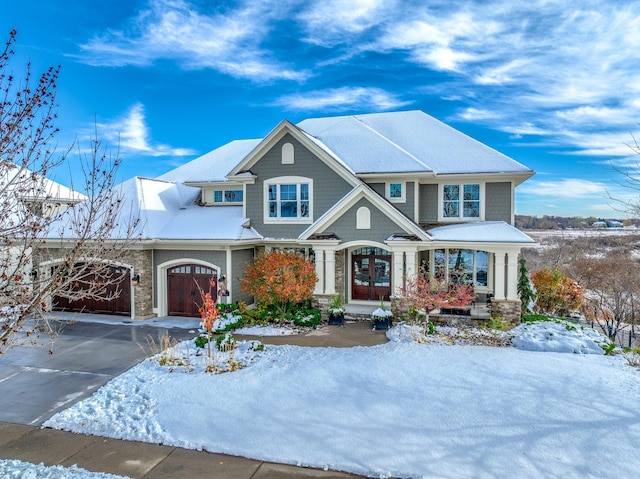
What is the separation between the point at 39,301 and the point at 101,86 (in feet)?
27.6

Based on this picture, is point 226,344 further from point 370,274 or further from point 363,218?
point 370,274

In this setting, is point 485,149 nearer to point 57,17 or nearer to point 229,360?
point 229,360

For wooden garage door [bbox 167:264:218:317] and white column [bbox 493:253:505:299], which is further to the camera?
wooden garage door [bbox 167:264:218:317]

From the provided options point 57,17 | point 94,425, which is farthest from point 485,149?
point 94,425

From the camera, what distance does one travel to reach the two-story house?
15578 mm

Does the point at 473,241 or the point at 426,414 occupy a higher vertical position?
the point at 473,241

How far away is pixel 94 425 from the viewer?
738cm

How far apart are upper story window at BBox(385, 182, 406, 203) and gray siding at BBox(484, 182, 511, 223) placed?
3311 millimetres

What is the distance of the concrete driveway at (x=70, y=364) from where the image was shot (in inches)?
330

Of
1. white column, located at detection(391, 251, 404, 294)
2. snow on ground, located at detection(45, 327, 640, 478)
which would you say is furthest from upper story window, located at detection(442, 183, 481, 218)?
snow on ground, located at detection(45, 327, 640, 478)

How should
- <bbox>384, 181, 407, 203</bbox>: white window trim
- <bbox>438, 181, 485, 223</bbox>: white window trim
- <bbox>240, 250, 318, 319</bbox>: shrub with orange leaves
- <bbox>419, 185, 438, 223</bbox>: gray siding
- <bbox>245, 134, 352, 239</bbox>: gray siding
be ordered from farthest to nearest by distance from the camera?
<bbox>419, 185, 438, 223</bbox>: gray siding, <bbox>384, 181, 407, 203</bbox>: white window trim, <bbox>245, 134, 352, 239</bbox>: gray siding, <bbox>438, 181, 485, 223</bbox>: white window trim, <bbox>240, 250, 318, 319</bbox>: shrub with orange leaves

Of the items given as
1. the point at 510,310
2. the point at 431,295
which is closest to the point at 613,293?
the point at 510,310

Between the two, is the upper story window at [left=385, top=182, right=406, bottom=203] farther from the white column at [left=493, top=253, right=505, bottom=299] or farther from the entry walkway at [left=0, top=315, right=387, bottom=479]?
the entry walkway at [left=0, top=315, right=387, bottom=479]

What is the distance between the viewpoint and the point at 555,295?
17109mm
